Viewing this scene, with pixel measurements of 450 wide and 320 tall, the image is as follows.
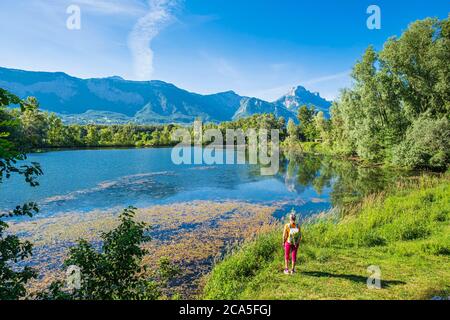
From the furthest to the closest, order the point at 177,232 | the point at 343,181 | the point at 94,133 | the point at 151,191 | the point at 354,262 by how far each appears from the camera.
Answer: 1. the point at 94,133
2. the point at 343,181
3. the point at 151,191
4. the point at 177,232
5. the point at 354,262

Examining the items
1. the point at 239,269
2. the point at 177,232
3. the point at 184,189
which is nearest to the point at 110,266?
the point at 239,269

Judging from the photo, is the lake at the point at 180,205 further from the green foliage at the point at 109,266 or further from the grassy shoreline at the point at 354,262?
the green foliage at the point at 109,266

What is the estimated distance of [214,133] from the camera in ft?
526

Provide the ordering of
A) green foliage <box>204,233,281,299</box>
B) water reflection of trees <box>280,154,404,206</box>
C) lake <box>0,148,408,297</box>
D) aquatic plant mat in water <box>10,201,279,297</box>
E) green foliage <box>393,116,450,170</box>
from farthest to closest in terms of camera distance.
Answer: green foliage <box>393,116,450,170</box> → water reflection of trees <box>280,154,404,206</box> → lake <box>0,148,408,297</box> → aquatic plant mat in water <box>10,201,279,297</box> → green foliage <box>204,233,281,299</box>

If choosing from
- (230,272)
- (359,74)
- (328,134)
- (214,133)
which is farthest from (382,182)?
(214,133)

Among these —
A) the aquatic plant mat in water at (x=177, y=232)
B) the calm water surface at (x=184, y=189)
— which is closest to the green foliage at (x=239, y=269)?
the aquatic plant mat in water at (x=177, y=232)

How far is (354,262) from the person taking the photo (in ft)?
41.7

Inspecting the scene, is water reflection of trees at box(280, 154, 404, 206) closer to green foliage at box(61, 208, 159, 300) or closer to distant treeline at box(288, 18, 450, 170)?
distant treeline at box(288, 18, 450, 170)

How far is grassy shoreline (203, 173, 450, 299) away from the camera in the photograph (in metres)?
10.0

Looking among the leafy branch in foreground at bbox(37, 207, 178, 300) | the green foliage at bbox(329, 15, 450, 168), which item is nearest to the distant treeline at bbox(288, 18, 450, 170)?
the green foliage at bbox(329, 15, 450, 168)

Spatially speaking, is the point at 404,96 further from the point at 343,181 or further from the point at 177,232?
the point at 177,232
